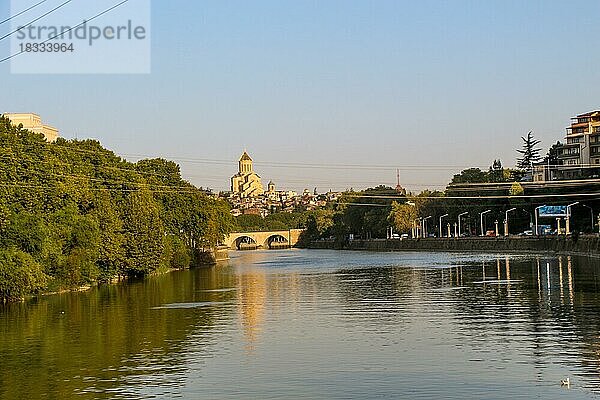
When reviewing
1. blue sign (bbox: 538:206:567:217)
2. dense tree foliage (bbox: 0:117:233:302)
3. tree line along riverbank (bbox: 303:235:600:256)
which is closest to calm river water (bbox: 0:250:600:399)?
dense tree foliage (bbox: 0:117:233:302)

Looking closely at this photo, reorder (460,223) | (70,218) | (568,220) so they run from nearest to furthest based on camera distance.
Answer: (70,218) → (568,220) → (460,223)

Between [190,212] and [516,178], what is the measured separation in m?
79.6

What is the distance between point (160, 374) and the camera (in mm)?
29906

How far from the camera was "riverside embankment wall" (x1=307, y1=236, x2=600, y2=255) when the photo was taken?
110 metres

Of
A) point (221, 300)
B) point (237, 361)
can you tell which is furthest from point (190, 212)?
point (237, 361)

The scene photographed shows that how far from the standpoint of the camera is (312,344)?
118 ft

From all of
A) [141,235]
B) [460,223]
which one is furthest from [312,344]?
[460,223]

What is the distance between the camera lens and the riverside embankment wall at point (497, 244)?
110238mm

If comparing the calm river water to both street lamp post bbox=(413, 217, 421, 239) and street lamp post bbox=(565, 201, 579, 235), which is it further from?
street lamp post bbox=(413, 217, 421, 239)

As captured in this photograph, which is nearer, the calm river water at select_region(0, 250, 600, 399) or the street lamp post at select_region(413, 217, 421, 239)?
the calm river water at select_region(0, 250, 600, 399)

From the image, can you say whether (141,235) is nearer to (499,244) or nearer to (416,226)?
(499,244)

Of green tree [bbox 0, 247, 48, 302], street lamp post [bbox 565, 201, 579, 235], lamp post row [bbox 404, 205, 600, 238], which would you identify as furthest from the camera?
lamp post row [bbox 404, 205, 600, 238]

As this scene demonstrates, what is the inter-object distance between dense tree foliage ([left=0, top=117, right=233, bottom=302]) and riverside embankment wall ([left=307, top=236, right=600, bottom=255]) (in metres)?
42.6

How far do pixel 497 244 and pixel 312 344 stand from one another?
360ft
